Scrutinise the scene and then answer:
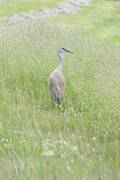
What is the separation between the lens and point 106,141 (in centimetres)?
625

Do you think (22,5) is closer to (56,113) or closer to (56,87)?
(56,87)

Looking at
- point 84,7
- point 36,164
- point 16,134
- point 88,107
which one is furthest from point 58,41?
point 84,7

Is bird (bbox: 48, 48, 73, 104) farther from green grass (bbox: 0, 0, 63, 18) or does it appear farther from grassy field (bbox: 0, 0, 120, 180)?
green grass (bbox: 0, 0, 63, 18)

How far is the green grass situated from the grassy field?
2591 centimetres

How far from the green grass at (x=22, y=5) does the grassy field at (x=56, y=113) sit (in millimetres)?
25910

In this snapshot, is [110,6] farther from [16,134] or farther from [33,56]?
[16,134]

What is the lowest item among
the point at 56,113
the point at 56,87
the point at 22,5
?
the point at 22,5

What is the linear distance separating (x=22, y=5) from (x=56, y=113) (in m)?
35.5

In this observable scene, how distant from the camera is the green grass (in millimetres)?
42188

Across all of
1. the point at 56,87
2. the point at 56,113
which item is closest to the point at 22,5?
the point at 56,87

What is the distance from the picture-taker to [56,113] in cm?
960

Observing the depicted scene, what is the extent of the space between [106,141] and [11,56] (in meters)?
7.03

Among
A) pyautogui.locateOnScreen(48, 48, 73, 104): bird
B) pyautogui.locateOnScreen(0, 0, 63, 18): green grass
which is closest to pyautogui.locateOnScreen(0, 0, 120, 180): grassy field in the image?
pyautogui.locateOnScreen(48, 48, 73, 104): bird

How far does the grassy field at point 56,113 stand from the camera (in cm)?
527
